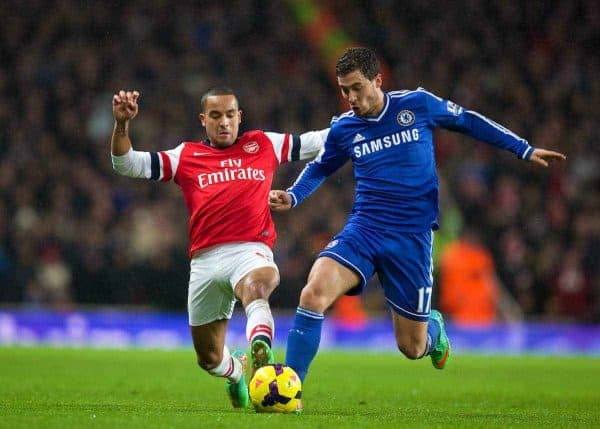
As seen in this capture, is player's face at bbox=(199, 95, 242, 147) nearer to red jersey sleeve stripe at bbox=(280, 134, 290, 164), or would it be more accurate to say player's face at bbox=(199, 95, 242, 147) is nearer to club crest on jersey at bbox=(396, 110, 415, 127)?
red jersey sleeve stripe at bbox=(280, 134, 290, 164)

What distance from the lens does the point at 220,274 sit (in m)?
7.59

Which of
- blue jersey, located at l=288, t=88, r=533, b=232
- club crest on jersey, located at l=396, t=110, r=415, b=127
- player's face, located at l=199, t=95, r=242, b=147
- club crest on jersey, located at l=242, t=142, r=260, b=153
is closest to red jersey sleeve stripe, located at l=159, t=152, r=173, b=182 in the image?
player's face, located at l=199, t=95, r=242, b=147

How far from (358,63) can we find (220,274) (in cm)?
171

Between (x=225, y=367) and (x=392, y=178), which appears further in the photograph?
(x=225, y=367)

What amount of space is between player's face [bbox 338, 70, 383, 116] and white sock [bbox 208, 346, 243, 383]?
2.00 m

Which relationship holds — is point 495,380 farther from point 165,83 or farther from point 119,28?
point 119,28

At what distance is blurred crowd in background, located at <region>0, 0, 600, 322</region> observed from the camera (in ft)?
58.7

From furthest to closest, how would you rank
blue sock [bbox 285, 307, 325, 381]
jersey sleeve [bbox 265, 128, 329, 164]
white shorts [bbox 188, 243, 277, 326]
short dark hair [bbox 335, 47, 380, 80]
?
1. jersey sleeve [bbox 265, 128, 329, 164]
2. white shorts [bbox 188, 243, 277, 326]
3. short dark hair [bbox 335, 47, 380, 80]
4. blue sock [bbox 285, 307, 325, 381]

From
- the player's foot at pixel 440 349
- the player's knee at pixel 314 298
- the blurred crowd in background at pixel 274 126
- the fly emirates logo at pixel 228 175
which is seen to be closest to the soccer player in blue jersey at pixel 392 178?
the player's knee at pixel 314 298

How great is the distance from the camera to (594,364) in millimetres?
15344

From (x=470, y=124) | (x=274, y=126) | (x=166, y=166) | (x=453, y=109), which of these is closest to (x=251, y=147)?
(x=166, y=166)

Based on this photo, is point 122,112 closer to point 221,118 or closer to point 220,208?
point 221,118

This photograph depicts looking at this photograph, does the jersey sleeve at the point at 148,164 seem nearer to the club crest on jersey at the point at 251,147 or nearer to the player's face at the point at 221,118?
the player's face at the point at 221,118

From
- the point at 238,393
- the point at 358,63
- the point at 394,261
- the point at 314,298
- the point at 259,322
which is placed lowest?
the point at 238,393
